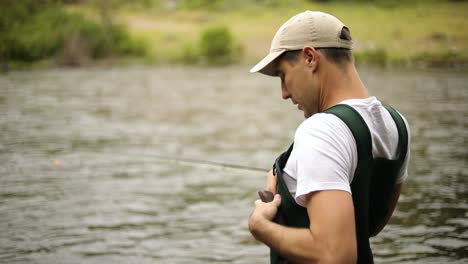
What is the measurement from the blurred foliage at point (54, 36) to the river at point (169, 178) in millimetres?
20398

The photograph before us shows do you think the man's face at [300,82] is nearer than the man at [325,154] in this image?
No

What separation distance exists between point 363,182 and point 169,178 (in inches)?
285

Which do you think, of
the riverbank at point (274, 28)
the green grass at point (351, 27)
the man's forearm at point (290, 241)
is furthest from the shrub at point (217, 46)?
the man's forearm at point (290, 241)

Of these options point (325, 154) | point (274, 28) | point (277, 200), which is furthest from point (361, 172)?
point (274, 28)

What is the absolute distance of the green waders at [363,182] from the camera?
2.31 m

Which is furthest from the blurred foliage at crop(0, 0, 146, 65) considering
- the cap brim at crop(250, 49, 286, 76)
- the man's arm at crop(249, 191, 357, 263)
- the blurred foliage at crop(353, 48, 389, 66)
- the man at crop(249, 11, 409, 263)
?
the man's arm at crop(249, 191, 357, 263)

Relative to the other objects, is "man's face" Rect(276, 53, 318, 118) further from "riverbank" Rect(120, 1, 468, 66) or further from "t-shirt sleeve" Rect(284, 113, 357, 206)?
"riverbank" Rect(120, 1, 468, 66)

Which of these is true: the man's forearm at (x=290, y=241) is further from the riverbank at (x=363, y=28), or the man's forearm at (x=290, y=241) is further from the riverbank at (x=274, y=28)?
the riverbank at (x=363, y=28)

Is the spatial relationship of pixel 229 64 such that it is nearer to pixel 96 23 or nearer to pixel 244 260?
pixel 96 23

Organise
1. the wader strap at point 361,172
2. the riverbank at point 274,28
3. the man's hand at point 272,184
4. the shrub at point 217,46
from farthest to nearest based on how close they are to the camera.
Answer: the shrub at point 217,46
the riverbank at point 274,28
the man's hand at point 272,184
the wader strap at point 361,172

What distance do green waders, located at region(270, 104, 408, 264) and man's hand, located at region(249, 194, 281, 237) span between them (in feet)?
0.09

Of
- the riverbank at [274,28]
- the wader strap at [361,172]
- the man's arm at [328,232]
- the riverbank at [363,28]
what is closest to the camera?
the man's arm at [328,232]

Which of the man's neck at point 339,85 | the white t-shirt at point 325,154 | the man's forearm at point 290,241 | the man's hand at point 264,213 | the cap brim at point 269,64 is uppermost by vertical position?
the cap brim at point 269,64

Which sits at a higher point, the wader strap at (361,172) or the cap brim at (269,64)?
the cap brim at (269,64)
